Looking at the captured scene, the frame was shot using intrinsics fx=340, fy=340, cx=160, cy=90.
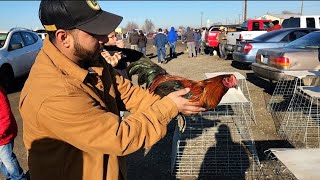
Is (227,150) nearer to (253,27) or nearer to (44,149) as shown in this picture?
(44,149)

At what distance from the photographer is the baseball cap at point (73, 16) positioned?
1657mm

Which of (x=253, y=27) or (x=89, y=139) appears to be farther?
(x=253, y=27)

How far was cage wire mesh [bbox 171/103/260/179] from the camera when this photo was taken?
4648 millimetres

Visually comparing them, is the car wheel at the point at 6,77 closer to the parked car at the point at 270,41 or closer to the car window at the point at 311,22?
the parked car at the point at 270,41

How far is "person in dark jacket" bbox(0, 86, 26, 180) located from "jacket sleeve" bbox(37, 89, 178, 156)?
2469 millimetres

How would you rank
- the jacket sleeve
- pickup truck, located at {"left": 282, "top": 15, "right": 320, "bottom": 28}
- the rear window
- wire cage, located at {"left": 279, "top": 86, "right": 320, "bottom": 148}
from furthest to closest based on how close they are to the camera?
the rear window, pickup truck, located at {"left": 282, "top": 15, "right": 320, "bottom": 28}, wire cage, located at {"left": 279, "top": 86, "right": 320, "bottom": 148}, the jacket sleeve

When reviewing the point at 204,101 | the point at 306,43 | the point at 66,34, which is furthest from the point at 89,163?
the point at 306,43

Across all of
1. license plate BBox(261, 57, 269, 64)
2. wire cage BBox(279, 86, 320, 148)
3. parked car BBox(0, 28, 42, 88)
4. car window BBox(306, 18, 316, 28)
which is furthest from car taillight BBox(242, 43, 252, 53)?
parked car BBox(0, 28, 42, 88)

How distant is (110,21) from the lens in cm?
179

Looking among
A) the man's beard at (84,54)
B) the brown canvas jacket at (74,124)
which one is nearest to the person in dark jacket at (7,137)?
the brown canvas jacket at (74,124)

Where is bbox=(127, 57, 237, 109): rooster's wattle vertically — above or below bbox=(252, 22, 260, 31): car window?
above

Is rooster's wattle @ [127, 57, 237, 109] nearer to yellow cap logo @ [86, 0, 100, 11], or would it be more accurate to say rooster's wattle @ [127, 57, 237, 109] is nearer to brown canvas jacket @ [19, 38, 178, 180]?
brown canvas jacket @ [19, 38, 178, 180]

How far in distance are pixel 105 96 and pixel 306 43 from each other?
827 centimetres

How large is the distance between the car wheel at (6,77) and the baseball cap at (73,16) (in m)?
9.05
